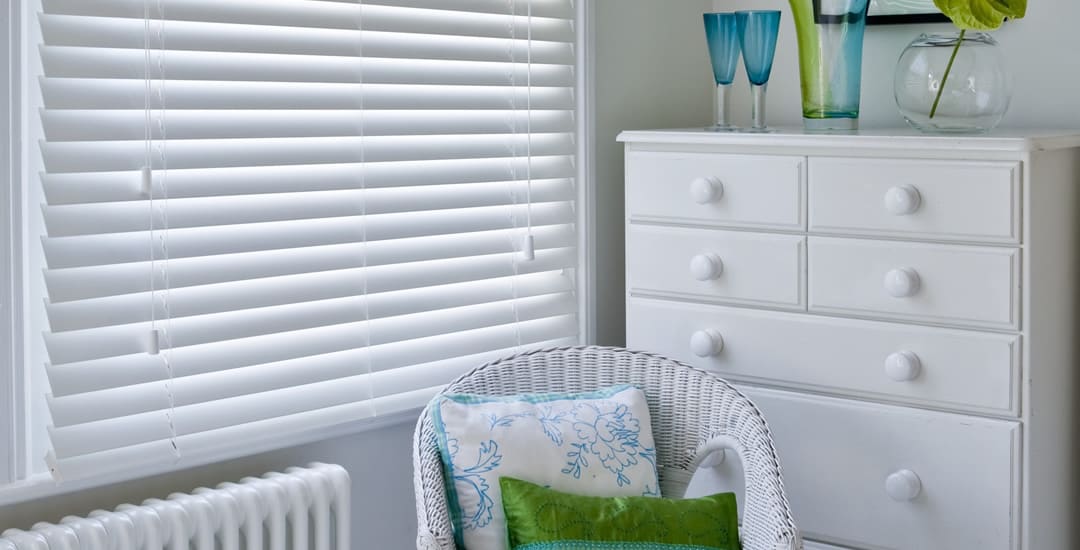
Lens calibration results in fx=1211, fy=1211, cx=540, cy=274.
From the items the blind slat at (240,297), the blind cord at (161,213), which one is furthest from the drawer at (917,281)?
the blind cord at (161,213)

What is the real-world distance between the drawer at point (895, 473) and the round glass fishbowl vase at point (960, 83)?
54 cm

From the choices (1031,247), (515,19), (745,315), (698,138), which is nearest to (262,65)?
(515,19)

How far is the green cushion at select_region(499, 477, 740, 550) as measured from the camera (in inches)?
Answer: 75.2

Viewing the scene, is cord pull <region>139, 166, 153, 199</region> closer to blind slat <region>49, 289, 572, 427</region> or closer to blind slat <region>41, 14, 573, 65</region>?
blind slat <region>41, 14, 573, 65</region>

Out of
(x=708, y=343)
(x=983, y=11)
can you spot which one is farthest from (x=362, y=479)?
(x=983, y=11)

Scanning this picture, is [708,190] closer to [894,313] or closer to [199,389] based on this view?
[894,313]

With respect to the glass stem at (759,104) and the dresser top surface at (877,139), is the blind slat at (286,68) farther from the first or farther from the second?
the glass stem at (759,104)

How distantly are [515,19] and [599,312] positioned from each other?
0.69 m

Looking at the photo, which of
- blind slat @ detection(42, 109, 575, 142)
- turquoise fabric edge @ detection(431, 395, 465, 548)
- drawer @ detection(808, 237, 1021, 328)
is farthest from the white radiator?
drawer @ detection(808, 237, 1021, 328)

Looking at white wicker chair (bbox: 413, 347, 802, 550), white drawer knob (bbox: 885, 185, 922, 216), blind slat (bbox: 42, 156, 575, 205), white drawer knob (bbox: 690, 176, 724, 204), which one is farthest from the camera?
white drawer knob (bbox: 690, 176, 724, 204)

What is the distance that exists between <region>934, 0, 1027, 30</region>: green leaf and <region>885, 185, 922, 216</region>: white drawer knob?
12.8 inches

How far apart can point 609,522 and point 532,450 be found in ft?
0.66

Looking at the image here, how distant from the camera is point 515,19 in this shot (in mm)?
2506

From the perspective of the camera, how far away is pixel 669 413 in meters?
2.25
